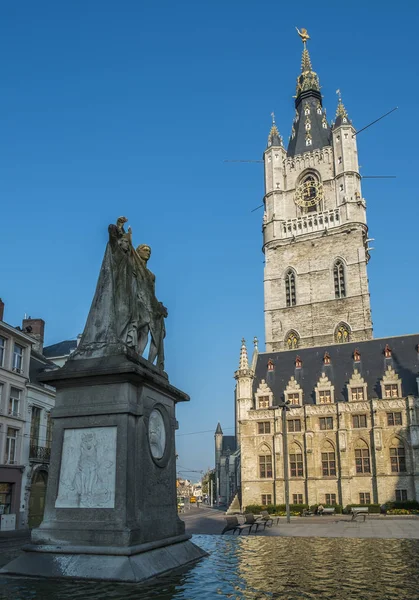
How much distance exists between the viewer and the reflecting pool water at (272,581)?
6.94 metres

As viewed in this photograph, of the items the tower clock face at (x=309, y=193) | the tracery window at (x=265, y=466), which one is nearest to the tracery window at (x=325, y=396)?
the tracery window at (x=265, y=466)

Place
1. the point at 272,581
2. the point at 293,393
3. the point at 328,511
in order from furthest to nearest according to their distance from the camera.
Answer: the point at 293,393 < the point at 328,511 < the point at 272,581

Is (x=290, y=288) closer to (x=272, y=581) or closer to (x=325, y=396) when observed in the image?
(x=325, y=396)

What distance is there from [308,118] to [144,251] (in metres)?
80.7

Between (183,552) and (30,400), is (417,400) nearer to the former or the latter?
(30,400)

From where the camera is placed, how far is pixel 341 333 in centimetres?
6769

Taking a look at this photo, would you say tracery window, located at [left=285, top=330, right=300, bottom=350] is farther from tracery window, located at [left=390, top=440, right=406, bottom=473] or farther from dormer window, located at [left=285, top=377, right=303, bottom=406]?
tracery window, located at [left=390, top=440, right=406, bottom=473]

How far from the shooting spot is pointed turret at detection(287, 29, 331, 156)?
270ft

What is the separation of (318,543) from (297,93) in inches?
3456

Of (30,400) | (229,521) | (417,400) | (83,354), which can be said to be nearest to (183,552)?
(83,354)

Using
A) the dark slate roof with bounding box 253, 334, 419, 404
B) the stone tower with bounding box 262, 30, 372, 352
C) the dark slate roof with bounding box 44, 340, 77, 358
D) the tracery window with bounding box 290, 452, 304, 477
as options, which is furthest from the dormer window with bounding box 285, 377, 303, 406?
the dark slate roof with bounding box 44, 340, 77, 358

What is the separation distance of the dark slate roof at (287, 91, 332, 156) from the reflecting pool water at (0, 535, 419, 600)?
76.4 metres

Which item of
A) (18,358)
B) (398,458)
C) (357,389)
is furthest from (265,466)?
(18,358)

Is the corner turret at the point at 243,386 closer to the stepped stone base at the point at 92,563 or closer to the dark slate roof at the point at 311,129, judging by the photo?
the dark slate roof at the point at 311,129
